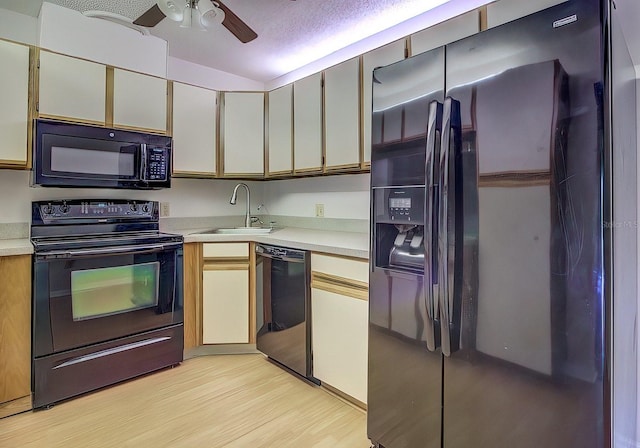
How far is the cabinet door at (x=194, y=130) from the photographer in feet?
9.00

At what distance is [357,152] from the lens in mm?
2297

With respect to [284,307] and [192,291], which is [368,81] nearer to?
[284,307]

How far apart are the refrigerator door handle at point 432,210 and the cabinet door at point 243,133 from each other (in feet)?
6.38

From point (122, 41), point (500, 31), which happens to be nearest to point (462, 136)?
point (500, 31)

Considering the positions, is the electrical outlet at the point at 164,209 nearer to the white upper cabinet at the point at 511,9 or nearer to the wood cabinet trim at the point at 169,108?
the wood cabinet trim at the point at 169,108

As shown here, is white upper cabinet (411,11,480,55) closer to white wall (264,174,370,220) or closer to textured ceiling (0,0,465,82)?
textured ceiling (0,0,465,82)

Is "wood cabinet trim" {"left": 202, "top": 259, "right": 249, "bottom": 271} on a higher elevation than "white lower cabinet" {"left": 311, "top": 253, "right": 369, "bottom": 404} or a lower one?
higher

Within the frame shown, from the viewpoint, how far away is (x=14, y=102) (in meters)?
2.05

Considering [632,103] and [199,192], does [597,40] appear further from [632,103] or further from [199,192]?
[199,192]

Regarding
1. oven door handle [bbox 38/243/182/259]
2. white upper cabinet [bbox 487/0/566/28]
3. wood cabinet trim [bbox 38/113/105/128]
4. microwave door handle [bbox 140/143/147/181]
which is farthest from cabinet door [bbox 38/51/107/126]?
white upper cabinet [bbox 487/0/566/28]

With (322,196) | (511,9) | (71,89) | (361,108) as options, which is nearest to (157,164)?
(71,89)

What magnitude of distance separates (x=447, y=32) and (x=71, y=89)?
2259 mm

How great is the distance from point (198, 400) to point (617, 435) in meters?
1.93

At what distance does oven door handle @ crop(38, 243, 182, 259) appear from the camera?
2002mm
